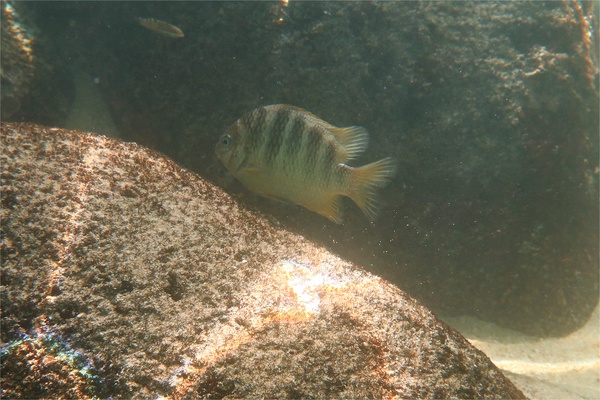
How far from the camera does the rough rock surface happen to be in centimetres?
365

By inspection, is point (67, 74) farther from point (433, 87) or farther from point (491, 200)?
point (491, 200)

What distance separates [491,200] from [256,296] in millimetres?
2953

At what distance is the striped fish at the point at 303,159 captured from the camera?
2.56 metres

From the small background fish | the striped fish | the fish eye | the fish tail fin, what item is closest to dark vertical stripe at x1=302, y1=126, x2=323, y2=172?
the striped fish

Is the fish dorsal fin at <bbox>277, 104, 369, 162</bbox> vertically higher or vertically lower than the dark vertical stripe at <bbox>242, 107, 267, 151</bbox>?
higher

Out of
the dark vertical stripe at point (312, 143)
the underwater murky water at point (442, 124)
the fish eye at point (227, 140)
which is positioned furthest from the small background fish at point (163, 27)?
the dark vertical stripe at point (312, 143)


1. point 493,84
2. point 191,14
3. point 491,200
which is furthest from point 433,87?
point 191,14

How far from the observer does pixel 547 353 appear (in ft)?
12.2

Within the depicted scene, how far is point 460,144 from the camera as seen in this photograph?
366 cm

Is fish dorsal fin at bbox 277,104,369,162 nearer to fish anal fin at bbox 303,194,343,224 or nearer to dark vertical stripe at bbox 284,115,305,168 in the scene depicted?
dark vertical stripe at bbox 284,115,305,168

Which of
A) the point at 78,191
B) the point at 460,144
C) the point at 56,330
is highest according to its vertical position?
the point at 460,144

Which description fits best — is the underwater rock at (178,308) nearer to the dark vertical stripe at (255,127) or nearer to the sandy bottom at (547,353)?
the dark vertical stripe at (255,127)

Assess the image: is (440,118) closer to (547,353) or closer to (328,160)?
(328,160)

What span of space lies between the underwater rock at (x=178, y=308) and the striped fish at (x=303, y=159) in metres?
0.47
